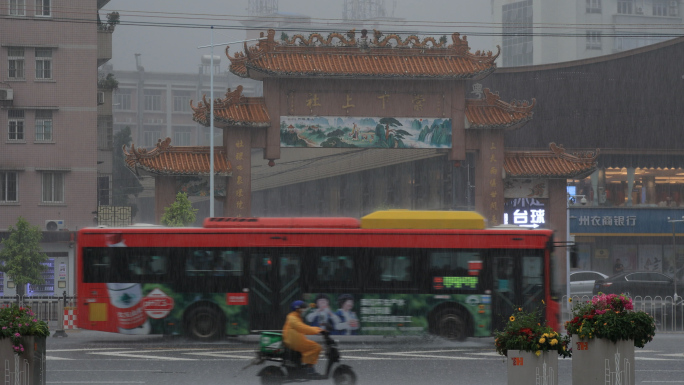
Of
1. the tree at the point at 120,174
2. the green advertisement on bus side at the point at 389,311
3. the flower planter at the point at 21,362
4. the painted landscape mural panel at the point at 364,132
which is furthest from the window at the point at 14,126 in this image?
the tree at the point at 120,174

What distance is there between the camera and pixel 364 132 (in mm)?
35938

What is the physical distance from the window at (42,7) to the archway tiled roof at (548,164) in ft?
69.2

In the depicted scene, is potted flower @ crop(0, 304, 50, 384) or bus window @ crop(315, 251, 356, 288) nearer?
potted flower @ crop(0, 304, 50, 384)

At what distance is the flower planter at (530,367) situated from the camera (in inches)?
446

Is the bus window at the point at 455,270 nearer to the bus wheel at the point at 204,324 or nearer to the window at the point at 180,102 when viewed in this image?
the bus wheel at the point at 204,324

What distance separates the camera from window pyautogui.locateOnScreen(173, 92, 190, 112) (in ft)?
437

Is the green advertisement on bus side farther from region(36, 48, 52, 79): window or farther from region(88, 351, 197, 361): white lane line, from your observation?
region(36, 48, 52, 79): window

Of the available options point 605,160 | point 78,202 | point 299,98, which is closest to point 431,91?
point 299,98

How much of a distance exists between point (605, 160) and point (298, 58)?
24.2 meters

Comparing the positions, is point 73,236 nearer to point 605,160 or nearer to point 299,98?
point 299,98

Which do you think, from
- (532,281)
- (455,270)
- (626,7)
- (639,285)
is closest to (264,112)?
(455,270)

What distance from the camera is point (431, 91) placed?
36531mm

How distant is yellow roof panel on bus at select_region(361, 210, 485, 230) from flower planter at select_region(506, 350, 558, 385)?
970 cm

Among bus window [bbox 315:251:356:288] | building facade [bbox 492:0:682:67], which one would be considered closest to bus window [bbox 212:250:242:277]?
bus window [bbox 315:251:356:288]
